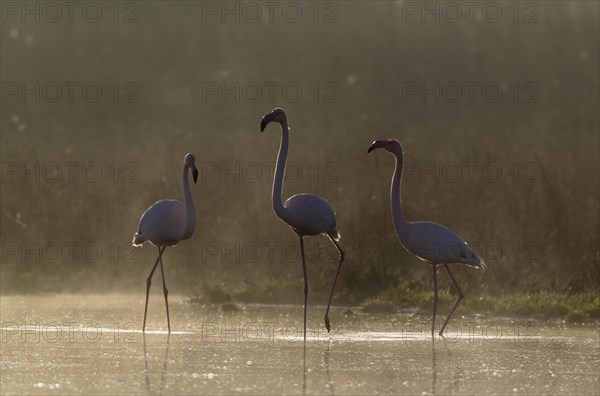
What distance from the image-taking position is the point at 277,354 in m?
9.20

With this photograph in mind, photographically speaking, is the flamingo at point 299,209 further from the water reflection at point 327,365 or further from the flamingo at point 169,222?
the water reflection at point 327,365

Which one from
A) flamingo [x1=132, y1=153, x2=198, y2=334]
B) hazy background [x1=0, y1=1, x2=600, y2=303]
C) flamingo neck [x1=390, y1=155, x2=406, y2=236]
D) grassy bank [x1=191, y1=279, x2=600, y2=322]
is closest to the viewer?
flamingo neck [x1=390, y1=155, x2=406, y2=236]

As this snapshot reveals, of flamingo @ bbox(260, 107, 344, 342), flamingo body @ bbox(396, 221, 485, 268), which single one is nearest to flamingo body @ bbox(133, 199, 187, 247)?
flamingo @ bbox(260, 107, 344, 342)

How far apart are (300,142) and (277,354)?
19018 millimetres

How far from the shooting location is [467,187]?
705 inches

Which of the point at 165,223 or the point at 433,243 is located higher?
the point at 165,223

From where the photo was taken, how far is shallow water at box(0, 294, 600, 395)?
7.76 m

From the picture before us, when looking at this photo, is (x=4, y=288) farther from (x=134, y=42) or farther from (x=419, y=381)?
(x=134, y=42)

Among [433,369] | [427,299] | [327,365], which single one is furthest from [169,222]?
[433,369]

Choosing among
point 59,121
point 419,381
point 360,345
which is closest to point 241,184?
point 360,345

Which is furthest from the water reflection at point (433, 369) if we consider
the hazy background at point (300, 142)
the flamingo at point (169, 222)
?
the hazy background at point (300, 142)

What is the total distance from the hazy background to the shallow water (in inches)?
89.5

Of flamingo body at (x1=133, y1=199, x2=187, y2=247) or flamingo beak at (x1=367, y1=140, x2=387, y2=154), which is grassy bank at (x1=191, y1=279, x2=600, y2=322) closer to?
flamingo body at (x1=133, y1=199, x2=187, y2=247)

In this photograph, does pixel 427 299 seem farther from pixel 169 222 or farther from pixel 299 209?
pixel 169 222
